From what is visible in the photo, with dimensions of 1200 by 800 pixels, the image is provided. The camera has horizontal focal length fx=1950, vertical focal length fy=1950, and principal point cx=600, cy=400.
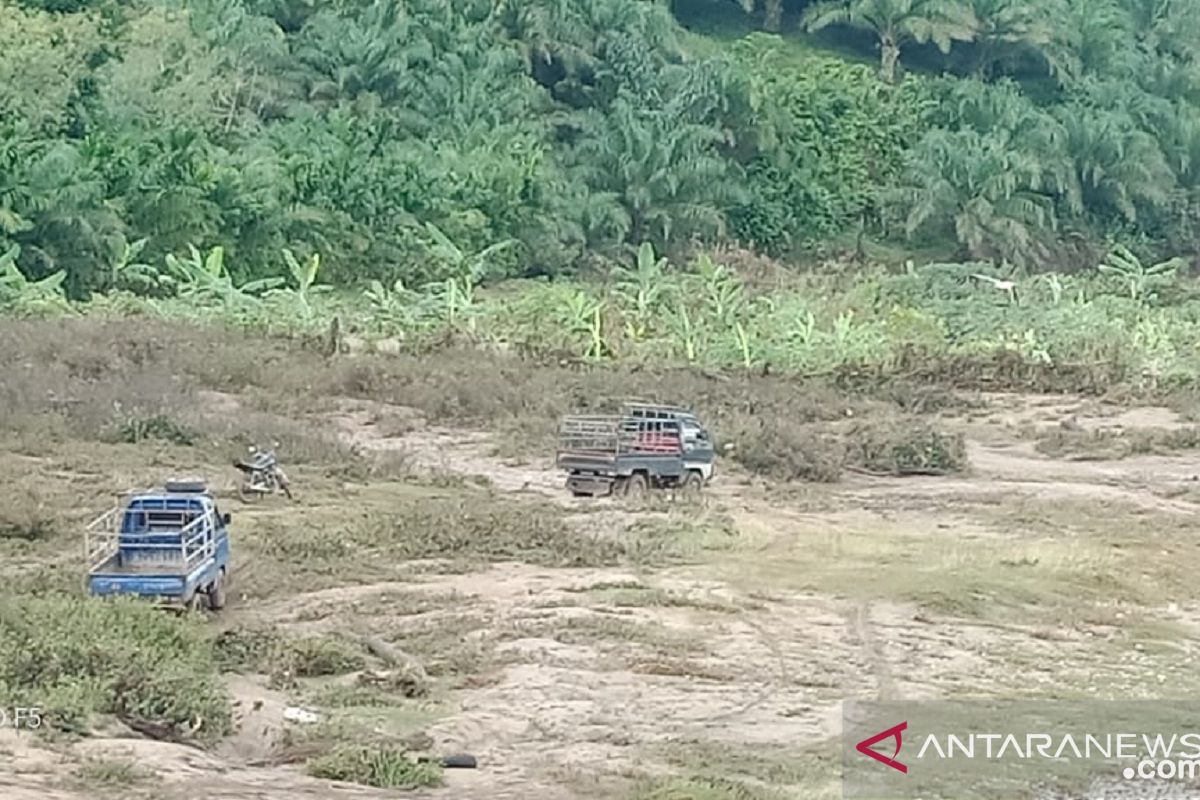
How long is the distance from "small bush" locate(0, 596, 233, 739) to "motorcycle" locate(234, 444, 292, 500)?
5.15 meters

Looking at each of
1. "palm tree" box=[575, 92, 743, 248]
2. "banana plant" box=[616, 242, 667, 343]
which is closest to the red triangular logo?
"banana plant" box=[616, 242, 667, 343]

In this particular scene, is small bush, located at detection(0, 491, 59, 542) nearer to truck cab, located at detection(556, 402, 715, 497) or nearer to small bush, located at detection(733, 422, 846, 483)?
truck cab, located at detection(556, 402, 715, 497)

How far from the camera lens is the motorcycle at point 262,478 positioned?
50.0 ft

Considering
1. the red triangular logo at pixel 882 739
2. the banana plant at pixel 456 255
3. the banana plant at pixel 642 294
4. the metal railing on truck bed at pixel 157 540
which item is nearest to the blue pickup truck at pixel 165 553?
the metal railing on truck bed at pixel 157 540

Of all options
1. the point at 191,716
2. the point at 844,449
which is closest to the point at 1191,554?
the point at 844,449

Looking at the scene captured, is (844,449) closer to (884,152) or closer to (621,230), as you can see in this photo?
(621,230)

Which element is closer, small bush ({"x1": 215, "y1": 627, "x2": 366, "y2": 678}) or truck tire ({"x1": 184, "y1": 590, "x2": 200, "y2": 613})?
small bush ({"x1": 215, "y1": 627, "x2": 366, "y2": 678})

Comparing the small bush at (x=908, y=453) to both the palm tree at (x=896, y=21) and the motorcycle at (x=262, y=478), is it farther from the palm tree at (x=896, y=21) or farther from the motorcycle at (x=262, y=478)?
the palm tree at (x=896, y=21)

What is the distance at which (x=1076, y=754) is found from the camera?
9.14 metres

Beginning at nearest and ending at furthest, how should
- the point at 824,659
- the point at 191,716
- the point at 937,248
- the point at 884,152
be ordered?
the point at 191,716
the point at 824,659
the point at 937,248
the point at 884,152

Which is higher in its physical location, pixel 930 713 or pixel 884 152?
pixel 884 152

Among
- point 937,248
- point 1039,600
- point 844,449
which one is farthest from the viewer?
point 937,248

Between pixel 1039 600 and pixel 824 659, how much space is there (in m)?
2.51

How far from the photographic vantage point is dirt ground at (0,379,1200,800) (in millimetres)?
8570
